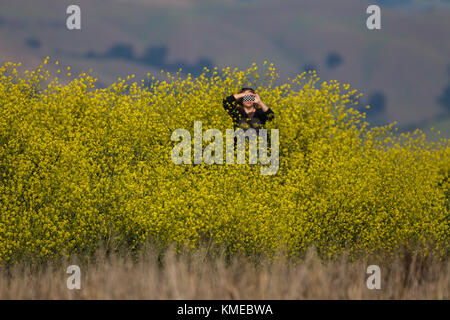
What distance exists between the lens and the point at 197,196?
15477 mm

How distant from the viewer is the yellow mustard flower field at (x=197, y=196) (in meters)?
15.1

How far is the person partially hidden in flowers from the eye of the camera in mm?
21422

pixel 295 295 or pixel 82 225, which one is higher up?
pixel 82 225

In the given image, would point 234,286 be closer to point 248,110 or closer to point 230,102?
point 248,110

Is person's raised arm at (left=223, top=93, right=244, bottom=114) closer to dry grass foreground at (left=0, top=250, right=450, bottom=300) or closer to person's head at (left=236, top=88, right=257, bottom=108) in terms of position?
person's head at (left=236, top=88, right=257, bottom=108)

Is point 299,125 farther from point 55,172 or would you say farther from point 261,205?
point 55,172

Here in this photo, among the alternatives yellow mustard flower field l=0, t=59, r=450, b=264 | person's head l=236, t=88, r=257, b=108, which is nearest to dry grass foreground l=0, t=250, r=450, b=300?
yellow mustard flower field l=0, t=59, r=450, b=264

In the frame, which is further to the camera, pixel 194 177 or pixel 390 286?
pixel 194 177

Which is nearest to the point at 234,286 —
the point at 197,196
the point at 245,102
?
the point at 197,196

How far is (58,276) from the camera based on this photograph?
11336mm

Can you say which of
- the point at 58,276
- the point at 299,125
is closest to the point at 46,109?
the point at 299,125

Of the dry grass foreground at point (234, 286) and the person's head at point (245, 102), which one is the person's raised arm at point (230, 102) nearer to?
the person's head at point (245, 102)
